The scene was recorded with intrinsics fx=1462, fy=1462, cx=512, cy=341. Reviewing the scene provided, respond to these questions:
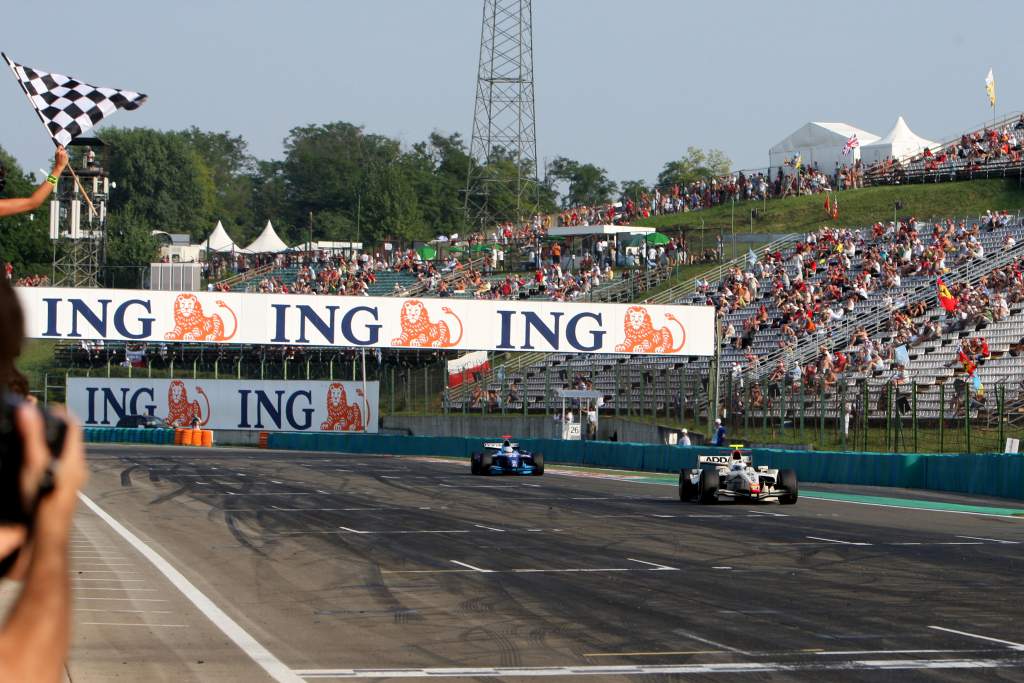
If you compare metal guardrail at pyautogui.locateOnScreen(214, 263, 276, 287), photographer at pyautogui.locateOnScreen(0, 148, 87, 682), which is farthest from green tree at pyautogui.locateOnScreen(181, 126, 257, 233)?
photographer at pyautogui.locateOnScreen(0, 148, 87, 682)

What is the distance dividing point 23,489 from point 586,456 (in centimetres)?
4218

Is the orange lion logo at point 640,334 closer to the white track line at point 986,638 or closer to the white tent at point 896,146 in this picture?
the white tent at point 896,146

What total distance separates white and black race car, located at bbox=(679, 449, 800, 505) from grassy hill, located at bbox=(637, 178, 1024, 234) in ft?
121

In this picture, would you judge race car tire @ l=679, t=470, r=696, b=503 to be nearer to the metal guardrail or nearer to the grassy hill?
the grassy hill

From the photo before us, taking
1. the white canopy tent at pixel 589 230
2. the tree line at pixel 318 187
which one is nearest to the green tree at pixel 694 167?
the tree line at pixel 318 187

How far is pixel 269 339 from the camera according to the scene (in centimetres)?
4809

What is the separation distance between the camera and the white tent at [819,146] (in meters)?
74.1

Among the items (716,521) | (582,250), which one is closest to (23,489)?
(716,521)

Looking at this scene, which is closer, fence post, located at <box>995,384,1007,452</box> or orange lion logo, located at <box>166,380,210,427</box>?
fence post, located at <box>995,384,1007,452</box>

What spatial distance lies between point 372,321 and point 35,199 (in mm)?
42306

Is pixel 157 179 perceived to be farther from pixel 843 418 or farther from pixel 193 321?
pixel 843 418

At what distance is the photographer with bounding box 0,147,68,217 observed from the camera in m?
5.52

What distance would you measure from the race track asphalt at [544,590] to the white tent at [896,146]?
50.7m

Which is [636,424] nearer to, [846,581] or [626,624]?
[846,581]
